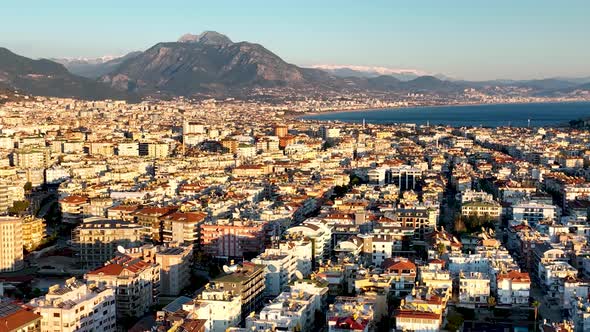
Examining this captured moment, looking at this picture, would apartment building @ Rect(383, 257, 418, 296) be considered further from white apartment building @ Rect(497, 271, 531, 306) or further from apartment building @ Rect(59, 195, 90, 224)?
apartment building @ Rect(59, 195, 90, 224)

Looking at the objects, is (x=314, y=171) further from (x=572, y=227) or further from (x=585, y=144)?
(x=585, y=144)

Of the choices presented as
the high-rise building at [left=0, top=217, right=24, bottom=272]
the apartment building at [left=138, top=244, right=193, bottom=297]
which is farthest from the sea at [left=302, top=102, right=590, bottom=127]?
the high-rise building at [left=0, top=217, right=24, bottom=272]

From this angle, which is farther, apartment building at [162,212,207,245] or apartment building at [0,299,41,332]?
apartment building at [162,212,207,245]

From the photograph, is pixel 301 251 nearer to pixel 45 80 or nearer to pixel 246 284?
pixel 246 284

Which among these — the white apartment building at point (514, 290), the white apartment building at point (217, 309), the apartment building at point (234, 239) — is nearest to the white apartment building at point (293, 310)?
the white apartment building at point (217, 309)

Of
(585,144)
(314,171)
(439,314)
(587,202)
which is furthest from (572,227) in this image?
(585,144)

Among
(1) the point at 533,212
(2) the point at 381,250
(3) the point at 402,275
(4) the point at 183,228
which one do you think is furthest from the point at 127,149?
(3) the point at 402,275

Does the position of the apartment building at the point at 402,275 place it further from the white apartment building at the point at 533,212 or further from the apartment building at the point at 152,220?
the white apartment building at the point at 533,212
